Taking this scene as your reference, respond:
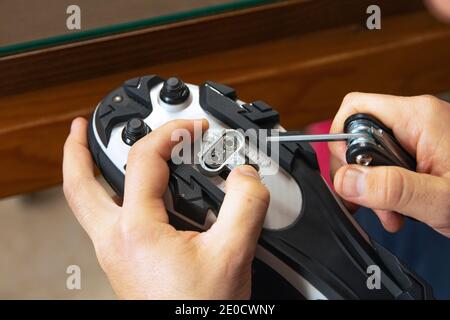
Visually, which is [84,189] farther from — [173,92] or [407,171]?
[407,171]

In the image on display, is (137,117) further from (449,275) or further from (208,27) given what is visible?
(449,275)

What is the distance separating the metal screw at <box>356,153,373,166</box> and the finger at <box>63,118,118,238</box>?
0.62ft

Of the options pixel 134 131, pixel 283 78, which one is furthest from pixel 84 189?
pixel 283 78

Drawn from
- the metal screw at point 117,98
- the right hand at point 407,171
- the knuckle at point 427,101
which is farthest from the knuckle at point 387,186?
the metal screw at point 117,98

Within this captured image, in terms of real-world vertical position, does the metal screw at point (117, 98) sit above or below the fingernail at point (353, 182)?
above

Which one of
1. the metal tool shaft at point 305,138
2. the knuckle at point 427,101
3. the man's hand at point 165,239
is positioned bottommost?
the man's hand at point 165,239

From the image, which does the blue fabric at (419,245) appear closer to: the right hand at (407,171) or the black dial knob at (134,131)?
the right hand at (407,171)

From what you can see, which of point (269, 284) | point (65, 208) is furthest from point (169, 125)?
point (65, 208)

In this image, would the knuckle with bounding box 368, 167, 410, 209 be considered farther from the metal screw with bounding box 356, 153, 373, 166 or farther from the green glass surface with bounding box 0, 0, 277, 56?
the green glass surface with bounding box 0, 0, 277, 56

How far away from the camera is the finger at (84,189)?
0.45 meters

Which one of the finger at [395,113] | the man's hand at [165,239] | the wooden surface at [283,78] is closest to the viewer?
the man's hand at [165,239]

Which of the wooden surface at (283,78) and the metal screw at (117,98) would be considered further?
the wooden surface at (283,78)

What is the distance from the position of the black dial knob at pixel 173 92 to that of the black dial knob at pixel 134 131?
3 cm

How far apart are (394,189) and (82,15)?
346 millimetres
